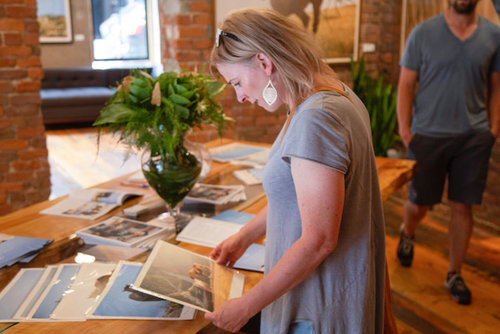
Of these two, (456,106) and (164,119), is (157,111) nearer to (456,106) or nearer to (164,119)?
(164,119)

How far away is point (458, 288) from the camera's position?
2.65m

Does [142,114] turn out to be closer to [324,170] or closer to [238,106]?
[324,170]

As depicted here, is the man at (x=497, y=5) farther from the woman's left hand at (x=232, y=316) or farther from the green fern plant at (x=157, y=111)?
the woman's left hand at (x=232, y=316)

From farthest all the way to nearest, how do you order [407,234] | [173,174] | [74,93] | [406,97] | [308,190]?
[74,93], [407,234], [406,97], [173,174], [308,190]

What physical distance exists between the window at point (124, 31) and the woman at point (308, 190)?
3.42 m

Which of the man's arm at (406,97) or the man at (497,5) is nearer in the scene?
the man's arm at (406,97)

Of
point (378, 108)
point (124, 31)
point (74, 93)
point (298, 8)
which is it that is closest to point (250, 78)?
point (298, 8)

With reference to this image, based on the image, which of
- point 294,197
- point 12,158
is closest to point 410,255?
point 294,197

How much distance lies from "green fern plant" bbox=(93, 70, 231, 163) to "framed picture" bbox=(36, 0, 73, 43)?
8590mm

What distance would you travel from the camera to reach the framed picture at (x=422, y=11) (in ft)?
11.4

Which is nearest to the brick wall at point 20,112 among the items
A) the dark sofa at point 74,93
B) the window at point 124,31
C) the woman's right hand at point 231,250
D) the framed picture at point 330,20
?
the window at point 124,31

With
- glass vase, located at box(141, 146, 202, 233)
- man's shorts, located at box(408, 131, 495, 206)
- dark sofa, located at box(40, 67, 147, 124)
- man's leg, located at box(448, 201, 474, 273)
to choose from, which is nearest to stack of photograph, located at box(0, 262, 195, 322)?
glass vase, located at box(141, 146, 202, 233)

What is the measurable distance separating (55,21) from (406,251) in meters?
8.61

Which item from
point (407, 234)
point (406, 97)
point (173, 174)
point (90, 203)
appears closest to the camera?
point (173, 174)
